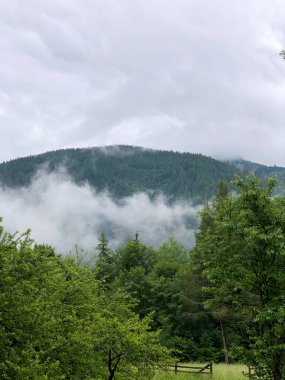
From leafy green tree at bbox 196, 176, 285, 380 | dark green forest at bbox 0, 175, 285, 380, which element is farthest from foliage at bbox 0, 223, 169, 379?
leafy green tree at bbox 196, 176, 285, 380

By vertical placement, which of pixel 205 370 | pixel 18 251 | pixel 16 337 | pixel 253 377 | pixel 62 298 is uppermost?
pixel 18 251

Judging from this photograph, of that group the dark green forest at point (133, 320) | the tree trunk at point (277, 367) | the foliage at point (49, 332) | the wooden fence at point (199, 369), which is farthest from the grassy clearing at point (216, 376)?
the tree trunk at point (277, 367)

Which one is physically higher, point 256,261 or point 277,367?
point 256,261

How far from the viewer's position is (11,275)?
54.7ft

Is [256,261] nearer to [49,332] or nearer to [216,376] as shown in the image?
[49,332]

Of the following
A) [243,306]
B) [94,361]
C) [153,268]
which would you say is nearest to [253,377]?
[243,306]

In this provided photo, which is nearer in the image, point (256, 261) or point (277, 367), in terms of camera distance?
point (277, 367)

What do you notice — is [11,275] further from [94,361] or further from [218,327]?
[218,327]

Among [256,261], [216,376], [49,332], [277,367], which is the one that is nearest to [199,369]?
[216,376]

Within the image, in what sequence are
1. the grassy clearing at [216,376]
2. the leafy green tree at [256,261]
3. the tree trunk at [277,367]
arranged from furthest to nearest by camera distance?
1. the grassy clearing at [216,376]
2. the tree trunk at [277,367]
3. the leafy green tree at [256,261]

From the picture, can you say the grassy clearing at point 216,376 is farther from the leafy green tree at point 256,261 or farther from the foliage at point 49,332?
the leafy green tree at point 256,261

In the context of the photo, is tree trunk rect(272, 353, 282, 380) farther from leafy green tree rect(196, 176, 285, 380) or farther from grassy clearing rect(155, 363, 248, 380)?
grassy clearing rect(155, 363, 248, 380)

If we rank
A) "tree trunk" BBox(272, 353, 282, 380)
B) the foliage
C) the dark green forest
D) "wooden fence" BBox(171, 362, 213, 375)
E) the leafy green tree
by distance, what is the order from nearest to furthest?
the foliage
the dark green forest
the leafy green tree
"tree trunk" BBox(272, 353, 282, 380)
"wooden fence" BBox(171, 362, 213, 375)

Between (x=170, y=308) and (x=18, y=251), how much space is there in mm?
35409
